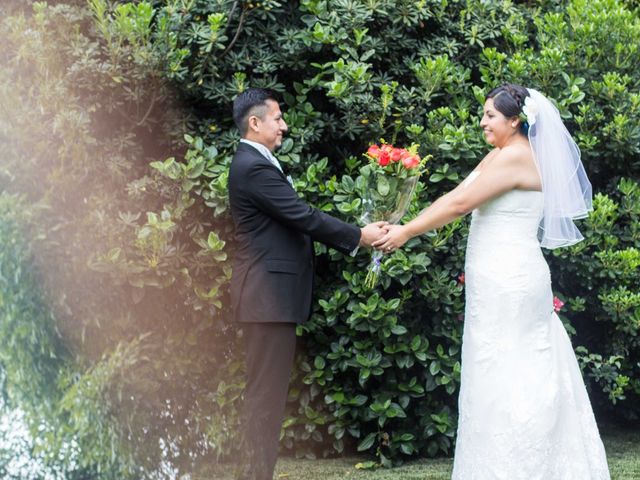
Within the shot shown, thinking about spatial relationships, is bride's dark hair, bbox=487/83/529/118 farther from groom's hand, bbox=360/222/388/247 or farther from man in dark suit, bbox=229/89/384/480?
man in dark suit, bbox=229/89/384/480

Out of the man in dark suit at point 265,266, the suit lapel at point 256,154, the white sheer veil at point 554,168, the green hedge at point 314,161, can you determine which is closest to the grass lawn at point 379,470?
the green hedge at point 314,161

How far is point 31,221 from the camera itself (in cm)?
363

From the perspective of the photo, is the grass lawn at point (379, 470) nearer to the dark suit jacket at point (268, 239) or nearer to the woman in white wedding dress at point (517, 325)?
the woman in white wedding dress at point (517, 325)

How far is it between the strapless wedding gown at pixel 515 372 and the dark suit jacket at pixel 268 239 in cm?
83

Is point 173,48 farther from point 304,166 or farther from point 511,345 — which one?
point 511,345

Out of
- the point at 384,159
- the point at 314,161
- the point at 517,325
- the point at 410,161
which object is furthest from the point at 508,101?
the point at 314,161

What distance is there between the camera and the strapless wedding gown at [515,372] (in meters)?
4.43

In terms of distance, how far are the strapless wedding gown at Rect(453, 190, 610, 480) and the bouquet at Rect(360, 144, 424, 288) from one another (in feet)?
1.51

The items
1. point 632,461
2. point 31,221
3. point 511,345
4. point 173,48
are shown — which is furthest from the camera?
point 632,461

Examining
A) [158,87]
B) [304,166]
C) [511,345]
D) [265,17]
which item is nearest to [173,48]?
[158,87]

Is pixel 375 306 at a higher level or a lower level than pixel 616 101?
lower

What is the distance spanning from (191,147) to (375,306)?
4.64ft

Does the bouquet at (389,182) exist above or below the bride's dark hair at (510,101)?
below

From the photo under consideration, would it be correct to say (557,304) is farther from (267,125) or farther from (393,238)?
(267,125)
